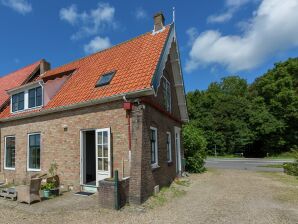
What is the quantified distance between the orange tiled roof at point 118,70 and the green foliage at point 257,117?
24.8 m

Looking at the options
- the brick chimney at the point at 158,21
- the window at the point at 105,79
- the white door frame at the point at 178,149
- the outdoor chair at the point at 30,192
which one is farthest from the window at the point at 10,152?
the brick chimney at the point at 158,21

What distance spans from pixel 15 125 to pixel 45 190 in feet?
19.0

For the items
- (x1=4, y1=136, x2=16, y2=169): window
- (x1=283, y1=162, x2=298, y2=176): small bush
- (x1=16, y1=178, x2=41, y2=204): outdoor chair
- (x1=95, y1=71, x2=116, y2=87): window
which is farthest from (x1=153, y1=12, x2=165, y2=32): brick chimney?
(x1=283, y1=162, x2=298, y2=176): small bush

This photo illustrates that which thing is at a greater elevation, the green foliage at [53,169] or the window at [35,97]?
the window at [35,97]

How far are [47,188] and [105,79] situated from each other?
5.24 metres

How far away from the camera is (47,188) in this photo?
10.9 m

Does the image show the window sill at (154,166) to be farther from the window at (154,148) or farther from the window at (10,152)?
the window at (10,152)

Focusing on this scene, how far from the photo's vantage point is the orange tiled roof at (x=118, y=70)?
1077cm

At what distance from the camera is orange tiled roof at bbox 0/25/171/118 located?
424 inches

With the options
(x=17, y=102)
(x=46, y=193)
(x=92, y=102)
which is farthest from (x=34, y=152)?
(x=92, y=102)

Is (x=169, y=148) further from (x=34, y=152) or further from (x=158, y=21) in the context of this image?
(x=34, y=152)

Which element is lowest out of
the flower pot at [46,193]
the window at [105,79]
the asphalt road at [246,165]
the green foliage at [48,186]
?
the asphalt road at [246,165]

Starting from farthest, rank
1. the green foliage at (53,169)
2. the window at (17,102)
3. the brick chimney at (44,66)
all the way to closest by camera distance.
Answer: the brick chimney at (44,66)
the window at (17,102)
the green foliage at (53,169)

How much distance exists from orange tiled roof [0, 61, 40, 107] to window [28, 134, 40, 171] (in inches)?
206
